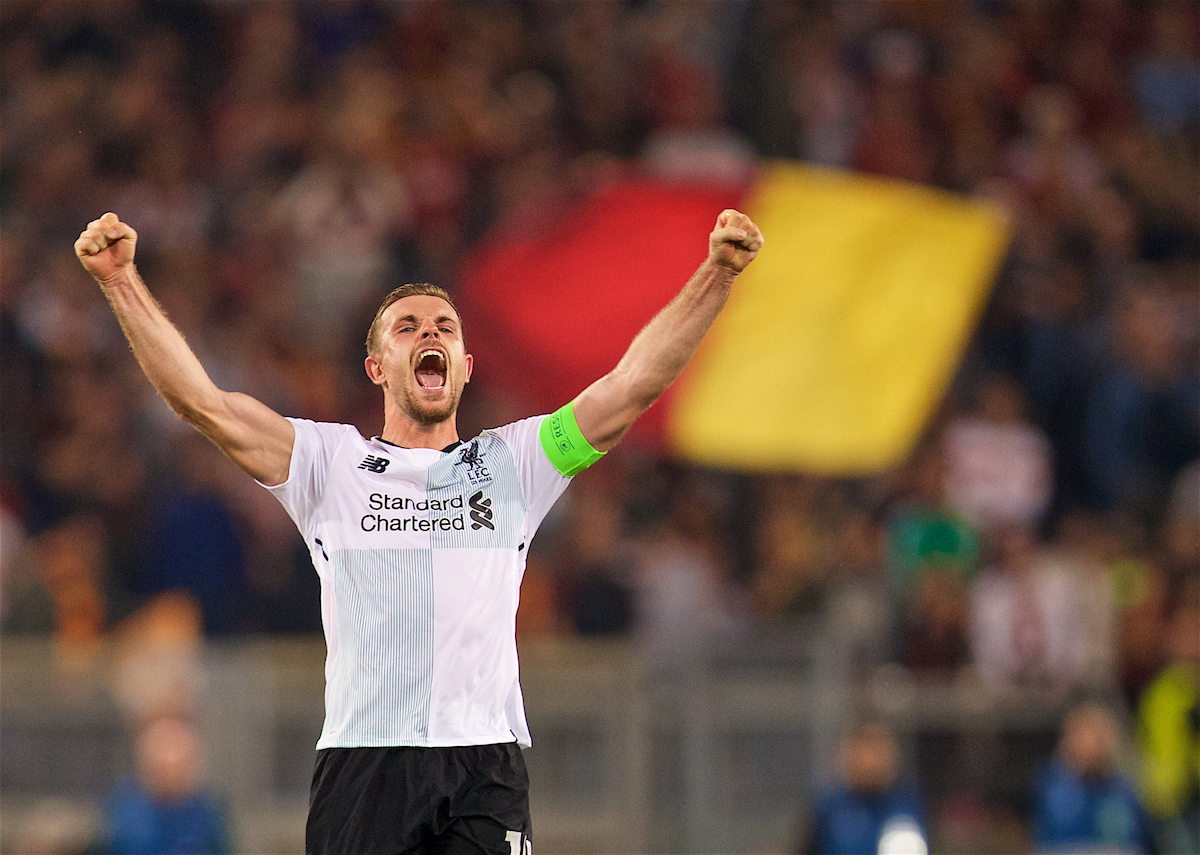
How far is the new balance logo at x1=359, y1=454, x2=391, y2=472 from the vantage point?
19.8 feet

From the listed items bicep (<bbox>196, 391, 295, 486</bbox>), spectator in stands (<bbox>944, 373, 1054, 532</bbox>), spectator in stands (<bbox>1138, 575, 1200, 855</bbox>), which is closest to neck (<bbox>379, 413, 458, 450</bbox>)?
bicep (<bbox>196, 391, 295, 486</bbox>)

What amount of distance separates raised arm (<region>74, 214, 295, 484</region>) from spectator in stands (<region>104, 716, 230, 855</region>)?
6.26 metres

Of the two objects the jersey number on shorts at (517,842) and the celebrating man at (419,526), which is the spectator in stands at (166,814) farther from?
the jersey number on shorts at (517,842)

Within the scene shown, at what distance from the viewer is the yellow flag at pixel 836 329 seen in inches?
582

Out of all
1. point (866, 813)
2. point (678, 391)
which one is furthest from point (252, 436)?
point (678, 391)

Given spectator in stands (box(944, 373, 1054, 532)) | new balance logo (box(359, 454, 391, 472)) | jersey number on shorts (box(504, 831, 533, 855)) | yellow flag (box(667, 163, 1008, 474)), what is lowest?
jersey number on shorts (box(504, 831, 533, 855))

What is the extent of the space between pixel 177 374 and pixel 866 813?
25.0ft

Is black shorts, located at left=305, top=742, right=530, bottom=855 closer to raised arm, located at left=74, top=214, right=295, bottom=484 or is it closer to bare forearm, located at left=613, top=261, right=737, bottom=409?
raised arm, located at left=74, top=214, right=295, bottom=484

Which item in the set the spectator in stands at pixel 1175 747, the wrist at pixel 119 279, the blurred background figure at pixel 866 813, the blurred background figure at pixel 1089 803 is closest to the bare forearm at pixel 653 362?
the wrist at pixel 119 279

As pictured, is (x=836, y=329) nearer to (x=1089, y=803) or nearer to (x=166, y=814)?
(x=1089, y=803)

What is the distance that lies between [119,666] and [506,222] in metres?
5.18

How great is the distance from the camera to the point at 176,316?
50.5 ft

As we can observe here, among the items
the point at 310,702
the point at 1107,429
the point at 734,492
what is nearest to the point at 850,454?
the point at 734,492

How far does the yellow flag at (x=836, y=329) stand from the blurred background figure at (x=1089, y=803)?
9.91 ft
